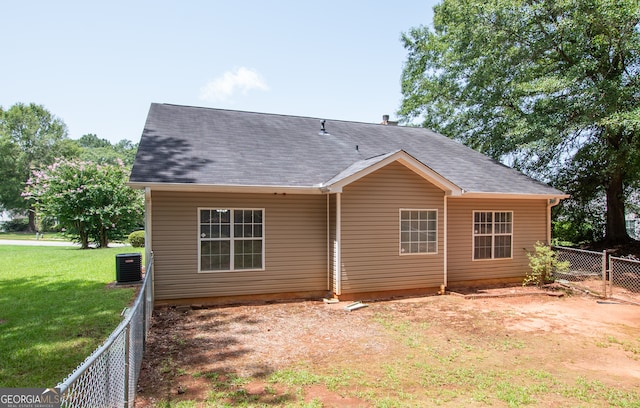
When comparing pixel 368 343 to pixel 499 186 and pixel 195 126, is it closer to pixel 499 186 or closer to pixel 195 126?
pixel 499 186

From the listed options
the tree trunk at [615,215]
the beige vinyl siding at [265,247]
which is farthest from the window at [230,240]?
the tree trunk at [615,215]

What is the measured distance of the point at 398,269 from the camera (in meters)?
9.94

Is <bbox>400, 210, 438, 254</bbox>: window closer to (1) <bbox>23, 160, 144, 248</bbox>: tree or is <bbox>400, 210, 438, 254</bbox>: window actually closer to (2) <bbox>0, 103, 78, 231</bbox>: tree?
(1) <bbox>23, 160, 144, 248</bbox>: tree

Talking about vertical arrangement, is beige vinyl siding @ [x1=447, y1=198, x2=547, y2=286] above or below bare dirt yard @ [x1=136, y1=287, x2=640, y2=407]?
above

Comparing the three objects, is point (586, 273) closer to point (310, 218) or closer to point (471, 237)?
point (471, 237)

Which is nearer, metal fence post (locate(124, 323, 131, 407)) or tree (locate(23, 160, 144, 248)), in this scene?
metal fence post (locate(124, 323, 131, 407))

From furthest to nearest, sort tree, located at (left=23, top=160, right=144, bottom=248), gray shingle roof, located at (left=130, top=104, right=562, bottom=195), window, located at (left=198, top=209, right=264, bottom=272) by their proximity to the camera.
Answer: tree, located at (left=23, top=160, right=144, bottom=248) → gray shingle roof, located at (left=130, top=104, right=562, bottom=195) → window, located at (left=198, top=209, right=264, bottom=272)

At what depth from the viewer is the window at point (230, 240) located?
348 inches

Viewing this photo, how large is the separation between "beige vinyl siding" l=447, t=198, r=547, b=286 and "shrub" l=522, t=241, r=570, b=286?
23cm

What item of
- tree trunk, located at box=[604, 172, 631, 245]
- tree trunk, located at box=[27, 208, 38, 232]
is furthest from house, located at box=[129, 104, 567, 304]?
tree trunk, located at box=[27, 208, 38, 232]

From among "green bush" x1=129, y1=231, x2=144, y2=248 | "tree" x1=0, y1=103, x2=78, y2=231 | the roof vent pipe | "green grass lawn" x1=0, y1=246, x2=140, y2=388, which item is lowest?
"green grass lawn" x1=0, y1=246, x2=140, y2=388

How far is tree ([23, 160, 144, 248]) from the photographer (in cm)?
1830

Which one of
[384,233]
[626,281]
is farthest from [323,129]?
[626,281]

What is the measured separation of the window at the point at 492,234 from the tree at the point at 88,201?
16.1 metres
